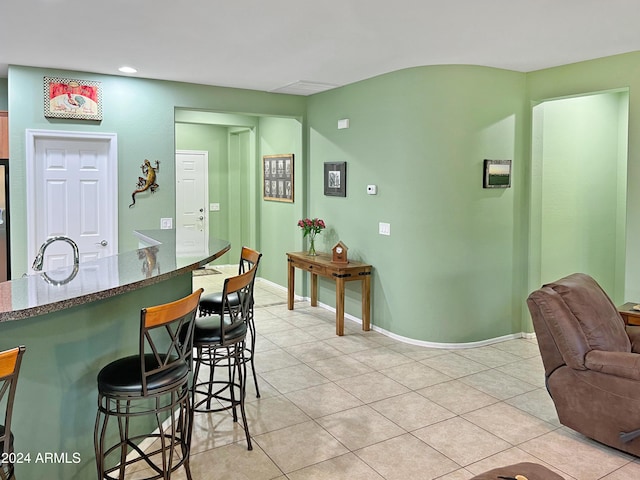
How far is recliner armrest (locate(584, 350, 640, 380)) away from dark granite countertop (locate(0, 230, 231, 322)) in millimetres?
2330

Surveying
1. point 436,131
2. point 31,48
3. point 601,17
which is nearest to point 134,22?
point 31,48

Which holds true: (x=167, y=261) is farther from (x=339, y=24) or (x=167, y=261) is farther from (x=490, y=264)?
(x=490, y=264)

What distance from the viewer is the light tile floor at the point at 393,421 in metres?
2.81

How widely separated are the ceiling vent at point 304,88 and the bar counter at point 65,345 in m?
3.43

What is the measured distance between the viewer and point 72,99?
5.02 metres

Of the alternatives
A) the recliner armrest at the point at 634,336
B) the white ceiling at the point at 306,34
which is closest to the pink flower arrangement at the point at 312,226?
the white ceiling at the point at 306,34

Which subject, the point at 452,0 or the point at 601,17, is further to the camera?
the point at 601,17

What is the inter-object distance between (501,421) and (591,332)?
82 cm

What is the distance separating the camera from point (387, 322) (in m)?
5.28

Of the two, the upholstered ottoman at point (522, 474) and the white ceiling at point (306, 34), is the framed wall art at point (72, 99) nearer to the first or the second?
the white ceiling at point (306, 34)

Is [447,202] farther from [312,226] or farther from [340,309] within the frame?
[312,226]

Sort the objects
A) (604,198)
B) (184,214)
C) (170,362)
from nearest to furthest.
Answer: (170,362), (604,198), (184,214)

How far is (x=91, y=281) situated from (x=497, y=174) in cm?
381

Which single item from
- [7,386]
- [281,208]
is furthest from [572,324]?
[281,208]
